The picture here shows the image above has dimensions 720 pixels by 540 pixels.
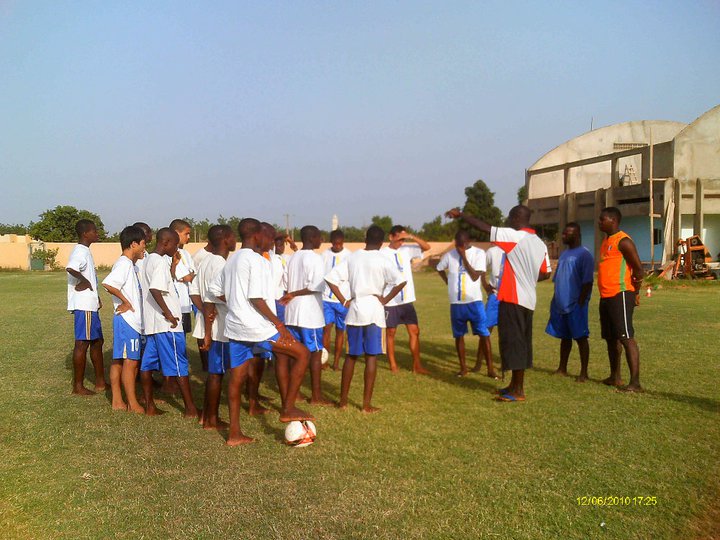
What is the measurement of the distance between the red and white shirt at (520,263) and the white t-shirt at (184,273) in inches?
153

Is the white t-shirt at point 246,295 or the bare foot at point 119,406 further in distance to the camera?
the bare foot at point 119,406

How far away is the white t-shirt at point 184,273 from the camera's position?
7.32m

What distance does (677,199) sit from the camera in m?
25.7

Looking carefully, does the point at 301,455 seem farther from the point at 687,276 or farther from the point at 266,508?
the point at 687,276

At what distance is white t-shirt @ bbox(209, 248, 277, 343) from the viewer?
5.10 meters

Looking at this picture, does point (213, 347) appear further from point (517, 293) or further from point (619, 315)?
point (619, 315)

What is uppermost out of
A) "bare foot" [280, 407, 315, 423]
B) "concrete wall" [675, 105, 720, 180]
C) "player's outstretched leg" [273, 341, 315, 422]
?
"concrete wall" [675, 105, 720, 180]

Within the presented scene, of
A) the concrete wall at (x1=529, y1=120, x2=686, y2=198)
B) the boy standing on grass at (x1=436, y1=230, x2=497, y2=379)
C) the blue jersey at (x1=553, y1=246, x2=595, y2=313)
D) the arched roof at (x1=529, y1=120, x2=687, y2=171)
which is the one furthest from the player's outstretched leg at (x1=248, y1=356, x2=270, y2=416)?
the arched roof at (x1=529, y1=120, x2=687, y2=171)

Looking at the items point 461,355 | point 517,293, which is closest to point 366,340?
point 517,293

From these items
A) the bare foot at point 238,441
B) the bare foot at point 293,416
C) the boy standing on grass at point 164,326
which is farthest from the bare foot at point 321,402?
the bare foot at point 238,441

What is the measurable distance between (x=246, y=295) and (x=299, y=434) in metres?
1.32

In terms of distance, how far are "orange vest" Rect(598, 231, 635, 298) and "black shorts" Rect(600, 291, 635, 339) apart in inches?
2.8

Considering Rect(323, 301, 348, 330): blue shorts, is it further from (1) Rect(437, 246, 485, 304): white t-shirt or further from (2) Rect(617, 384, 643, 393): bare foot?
(2) Rect(617, 384, 643, 393): bare foot

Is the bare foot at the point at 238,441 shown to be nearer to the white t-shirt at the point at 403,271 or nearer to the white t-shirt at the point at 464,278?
the white t-shirt at the point at 403,271
